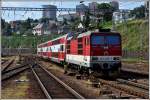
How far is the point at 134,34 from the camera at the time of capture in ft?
226

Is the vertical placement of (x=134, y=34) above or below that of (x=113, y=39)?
above

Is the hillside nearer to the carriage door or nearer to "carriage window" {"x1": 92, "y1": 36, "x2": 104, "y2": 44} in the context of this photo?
the carriage door

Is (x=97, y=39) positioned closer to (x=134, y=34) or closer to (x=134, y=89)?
(x=134, y=89)

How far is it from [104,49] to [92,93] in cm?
616

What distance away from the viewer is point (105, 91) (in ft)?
51.0

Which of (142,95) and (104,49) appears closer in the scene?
(142,95)

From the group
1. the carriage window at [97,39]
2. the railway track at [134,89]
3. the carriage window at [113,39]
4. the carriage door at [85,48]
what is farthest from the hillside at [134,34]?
the railway track at [134,89]

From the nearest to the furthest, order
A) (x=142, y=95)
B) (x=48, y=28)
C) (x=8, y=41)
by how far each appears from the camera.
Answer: (x=142, y=95), (x=8, y=41), (x=48, y=28)

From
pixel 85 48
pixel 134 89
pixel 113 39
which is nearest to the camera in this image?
pixel 134 89

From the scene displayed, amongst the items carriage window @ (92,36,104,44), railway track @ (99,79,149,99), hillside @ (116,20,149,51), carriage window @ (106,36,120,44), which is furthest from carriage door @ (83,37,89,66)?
hillside @ (116,20,149,51)

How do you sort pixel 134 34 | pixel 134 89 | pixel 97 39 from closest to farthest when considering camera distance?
pixel 134 89
pixel 97 39
pixel 134 34

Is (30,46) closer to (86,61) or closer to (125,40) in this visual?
(125,40)

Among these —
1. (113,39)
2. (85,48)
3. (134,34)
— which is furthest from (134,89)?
(134,34)

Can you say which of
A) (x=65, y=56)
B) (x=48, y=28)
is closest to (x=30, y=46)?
(x=48, y=28)
